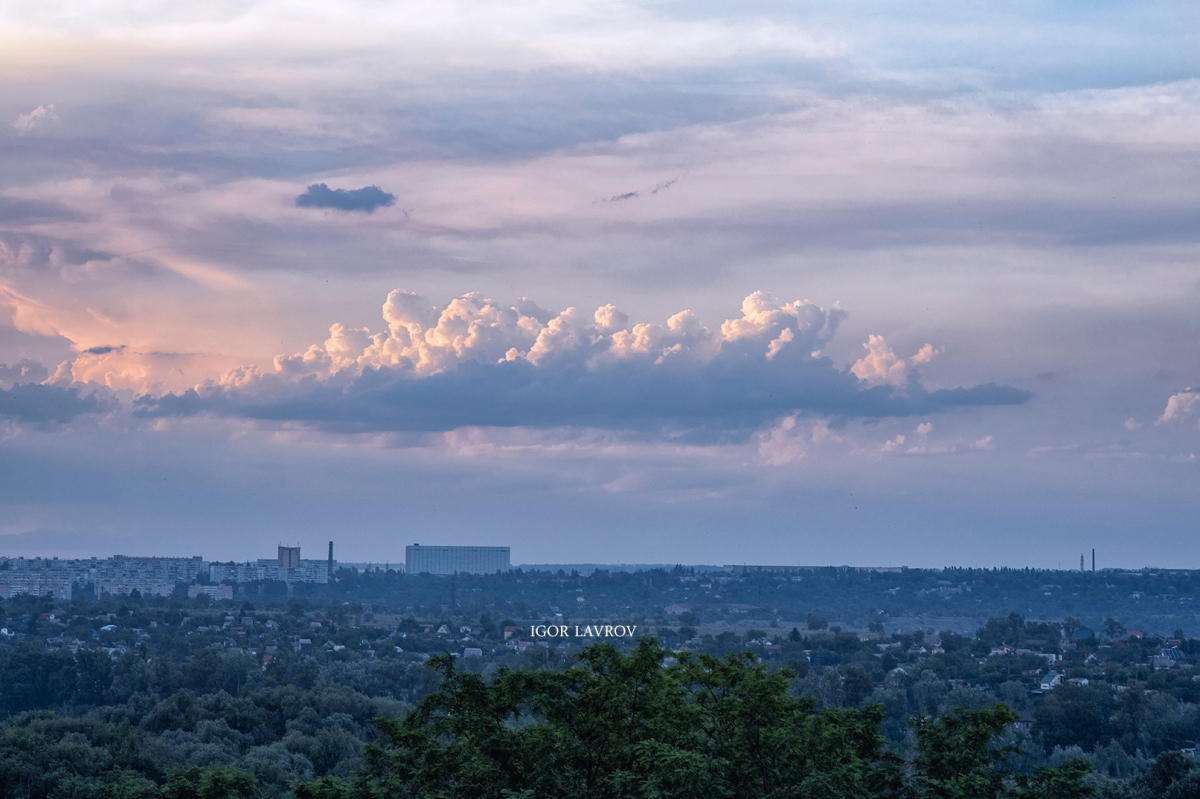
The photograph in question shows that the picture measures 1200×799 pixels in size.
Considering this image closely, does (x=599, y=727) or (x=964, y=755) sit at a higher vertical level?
(x=599, y=727)

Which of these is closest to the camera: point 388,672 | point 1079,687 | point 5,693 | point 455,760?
point 455,760

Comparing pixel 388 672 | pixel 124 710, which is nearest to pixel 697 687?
pixel 124 710

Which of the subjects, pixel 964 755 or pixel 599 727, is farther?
pixel 599 727

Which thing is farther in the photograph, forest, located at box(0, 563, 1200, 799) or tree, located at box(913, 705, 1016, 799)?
forest, located at box(0, 563, 1200, 799)

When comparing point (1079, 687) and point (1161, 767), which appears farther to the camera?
point (1079, 687)

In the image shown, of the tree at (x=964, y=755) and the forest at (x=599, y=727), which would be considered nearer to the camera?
the tree at (x=964, y=755)

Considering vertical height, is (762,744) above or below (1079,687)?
above

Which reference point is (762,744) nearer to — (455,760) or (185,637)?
(455,760)

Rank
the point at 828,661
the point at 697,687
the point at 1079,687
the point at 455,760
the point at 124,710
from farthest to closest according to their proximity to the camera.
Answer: the point at 828,661, the point at 1079,687, the point at 124,710, the point at 697,687, the point at 455,760

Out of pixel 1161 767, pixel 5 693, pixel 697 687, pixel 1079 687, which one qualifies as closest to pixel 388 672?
pixel 5 693

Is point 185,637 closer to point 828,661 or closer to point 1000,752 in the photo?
point 828,661
